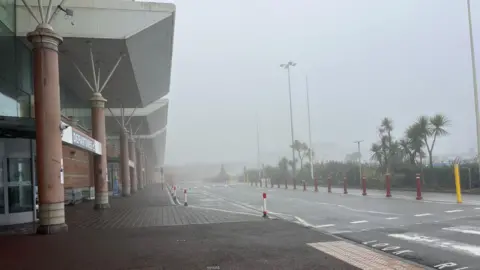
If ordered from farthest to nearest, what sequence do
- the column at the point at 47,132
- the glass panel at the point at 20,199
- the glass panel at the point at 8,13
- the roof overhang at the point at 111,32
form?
1. the roof overhang at the point at 111,32
2. the glass panel at the point at 20,199
3. the glass panel at the point at 8,13
4. the column at the point at 47,132

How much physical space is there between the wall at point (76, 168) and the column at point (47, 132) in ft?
36.6

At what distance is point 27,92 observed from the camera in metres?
15.7

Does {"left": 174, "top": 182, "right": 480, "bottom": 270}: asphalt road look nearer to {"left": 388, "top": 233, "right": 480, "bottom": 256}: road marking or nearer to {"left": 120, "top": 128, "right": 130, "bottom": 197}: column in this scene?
{"left": 388, "top": 233, "right": 480, "bottom": 256}: road marking

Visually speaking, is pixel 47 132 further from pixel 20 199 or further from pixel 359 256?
pixel 359 256

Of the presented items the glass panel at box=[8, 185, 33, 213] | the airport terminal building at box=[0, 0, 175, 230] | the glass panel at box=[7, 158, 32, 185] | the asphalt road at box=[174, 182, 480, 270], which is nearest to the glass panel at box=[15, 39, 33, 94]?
the airport terminal building at box=[0, 0, 175, 230]

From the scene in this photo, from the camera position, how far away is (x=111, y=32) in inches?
674

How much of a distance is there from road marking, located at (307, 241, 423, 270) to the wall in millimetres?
16799

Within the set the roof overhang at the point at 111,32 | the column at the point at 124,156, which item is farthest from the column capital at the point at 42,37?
the column at the point at 124,156

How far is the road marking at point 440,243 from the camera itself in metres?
8.15

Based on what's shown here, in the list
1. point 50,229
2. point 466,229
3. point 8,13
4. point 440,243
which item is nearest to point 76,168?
point 8,13

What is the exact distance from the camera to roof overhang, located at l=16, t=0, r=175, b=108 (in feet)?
54.8

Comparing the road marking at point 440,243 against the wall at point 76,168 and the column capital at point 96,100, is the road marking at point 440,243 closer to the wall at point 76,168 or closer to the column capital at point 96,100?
the column capital at point 96,100

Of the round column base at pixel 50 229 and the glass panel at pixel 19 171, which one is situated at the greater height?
the glass panel at pixel 19 171

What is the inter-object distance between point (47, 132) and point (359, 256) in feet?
27.2
